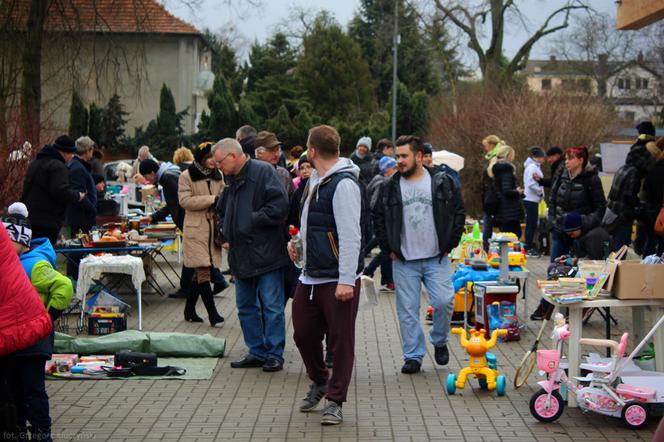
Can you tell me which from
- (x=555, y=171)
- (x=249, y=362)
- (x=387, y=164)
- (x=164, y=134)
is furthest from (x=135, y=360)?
(x=164, y=134)

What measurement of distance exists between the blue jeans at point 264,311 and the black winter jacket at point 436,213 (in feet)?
3.27

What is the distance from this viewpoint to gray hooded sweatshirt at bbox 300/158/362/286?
282 inches

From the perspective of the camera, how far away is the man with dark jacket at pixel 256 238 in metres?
9.06

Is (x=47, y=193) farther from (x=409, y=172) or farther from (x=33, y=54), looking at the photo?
(x=33, y=54)

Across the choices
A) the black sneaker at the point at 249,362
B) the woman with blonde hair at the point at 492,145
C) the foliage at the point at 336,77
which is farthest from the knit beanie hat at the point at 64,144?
the foliage at the point at 336,77

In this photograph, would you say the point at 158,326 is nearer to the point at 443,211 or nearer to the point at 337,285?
the point at 443,211

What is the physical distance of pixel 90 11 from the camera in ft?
70.2

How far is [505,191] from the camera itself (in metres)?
16.6

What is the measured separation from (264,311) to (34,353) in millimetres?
3312

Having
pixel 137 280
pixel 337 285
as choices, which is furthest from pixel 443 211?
pixel 137 280

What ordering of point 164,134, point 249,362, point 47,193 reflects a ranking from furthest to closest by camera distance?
1. point 164,134
2. point 47,193
3. point 249,362

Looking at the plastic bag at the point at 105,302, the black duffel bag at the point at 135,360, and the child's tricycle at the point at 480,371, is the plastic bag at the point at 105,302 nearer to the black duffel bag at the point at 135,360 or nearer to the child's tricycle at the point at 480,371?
the black duffel bag at the point at 135,360

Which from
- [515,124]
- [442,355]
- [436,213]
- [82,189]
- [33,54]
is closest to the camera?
[436,213]

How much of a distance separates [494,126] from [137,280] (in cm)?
1846
